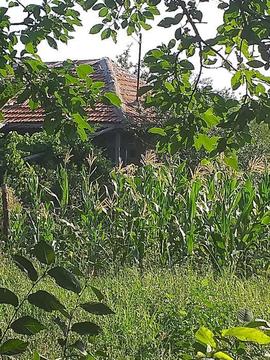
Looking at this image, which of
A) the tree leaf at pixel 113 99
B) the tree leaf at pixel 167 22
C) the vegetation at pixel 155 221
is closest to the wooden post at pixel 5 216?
the vegetation at pixel 155 221

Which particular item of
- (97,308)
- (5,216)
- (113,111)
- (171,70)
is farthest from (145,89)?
(113,111)

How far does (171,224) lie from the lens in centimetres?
634

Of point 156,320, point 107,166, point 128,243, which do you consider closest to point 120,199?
point 128,243

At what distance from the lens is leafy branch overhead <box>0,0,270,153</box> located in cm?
166

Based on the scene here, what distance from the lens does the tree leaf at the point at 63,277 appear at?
0.97 m

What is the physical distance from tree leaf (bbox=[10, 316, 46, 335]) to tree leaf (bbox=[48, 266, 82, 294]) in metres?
0.07

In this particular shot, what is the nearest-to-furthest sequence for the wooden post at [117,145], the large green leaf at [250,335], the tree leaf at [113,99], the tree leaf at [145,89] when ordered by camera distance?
the large green leaf at [250,335] < the tree leaf at [145,89] < the tree leaf at [113,99] < the wooden post at [117,145]

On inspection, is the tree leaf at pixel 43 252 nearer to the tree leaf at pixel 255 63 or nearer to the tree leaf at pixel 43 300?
the tree leaf at pixel 43 300

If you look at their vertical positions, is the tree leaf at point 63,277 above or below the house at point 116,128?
above

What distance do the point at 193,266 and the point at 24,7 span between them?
406 centimetres

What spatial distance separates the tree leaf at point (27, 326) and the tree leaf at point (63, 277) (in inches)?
2.8

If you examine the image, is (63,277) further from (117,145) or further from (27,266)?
(117,145)

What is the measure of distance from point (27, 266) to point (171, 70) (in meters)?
1.05

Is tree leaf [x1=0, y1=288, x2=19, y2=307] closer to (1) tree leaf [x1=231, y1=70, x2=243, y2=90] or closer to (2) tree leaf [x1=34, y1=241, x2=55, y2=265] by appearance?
(2) tree leaf [x1=34, y1=241, x2=55, y2=265]
